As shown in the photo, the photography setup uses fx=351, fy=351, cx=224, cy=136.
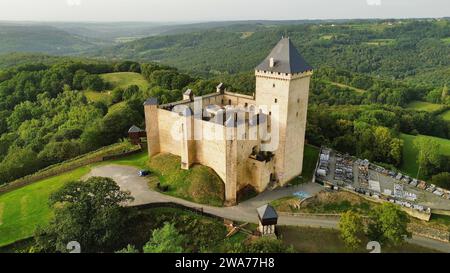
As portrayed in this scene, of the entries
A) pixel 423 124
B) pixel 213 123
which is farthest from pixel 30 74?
pixel 423 124

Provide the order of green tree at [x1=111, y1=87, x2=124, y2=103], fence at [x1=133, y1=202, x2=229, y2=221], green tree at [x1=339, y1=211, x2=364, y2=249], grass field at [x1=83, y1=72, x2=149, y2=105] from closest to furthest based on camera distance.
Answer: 1. green tree at [x1=339, y1=211, x2=364, y2=249]
2. fence at [x1=133, y1=202, x2=229, y2=221]
3. green tree at [x1=111, y1=87, x2=124, y2=103]
4. grass field at [x1=83, y1=72, x2=149, y2=105]

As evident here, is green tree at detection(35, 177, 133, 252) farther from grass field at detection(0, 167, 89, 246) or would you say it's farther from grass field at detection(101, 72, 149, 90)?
grass field at detection(101, 72, 149, 90)

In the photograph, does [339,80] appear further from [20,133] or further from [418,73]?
[20,133]

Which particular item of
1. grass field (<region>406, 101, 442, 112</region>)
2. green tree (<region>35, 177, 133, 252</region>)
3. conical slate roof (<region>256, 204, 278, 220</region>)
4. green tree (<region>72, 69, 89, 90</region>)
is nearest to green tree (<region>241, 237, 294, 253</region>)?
conical slate roof (<region>256, 204, 278, 220</region>)

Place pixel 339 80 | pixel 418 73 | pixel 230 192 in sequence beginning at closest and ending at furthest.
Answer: pixel 230 192 → pixel 339 80 → pixel 418 73
